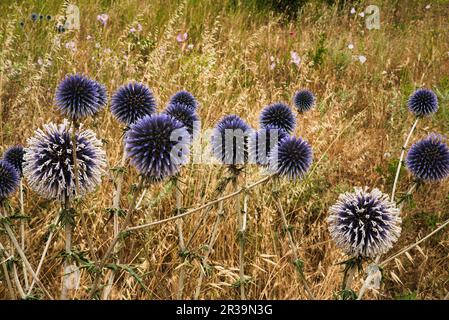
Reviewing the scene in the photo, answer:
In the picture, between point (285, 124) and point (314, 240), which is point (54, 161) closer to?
point (285, 124)

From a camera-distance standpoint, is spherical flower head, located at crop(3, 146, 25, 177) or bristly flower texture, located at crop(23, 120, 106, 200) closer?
bristly flower texture, located at crop(23, 120, 106, 200)

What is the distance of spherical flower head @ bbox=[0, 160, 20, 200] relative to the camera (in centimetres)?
151

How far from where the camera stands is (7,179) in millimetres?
1543

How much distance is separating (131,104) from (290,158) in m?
0.67

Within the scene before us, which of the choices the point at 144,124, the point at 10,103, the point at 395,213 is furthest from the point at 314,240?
the point at 10,103

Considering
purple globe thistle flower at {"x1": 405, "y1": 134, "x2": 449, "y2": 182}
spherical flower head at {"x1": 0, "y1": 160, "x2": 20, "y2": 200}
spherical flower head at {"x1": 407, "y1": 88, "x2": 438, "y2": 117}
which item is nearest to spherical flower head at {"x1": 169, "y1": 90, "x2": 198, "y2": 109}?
spherical flower head at {"x1": 0, "y1": 160, "x2": 20, "y2": 200}

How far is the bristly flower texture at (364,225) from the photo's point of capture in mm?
1536

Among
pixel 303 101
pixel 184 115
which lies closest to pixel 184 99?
pixel 184 115

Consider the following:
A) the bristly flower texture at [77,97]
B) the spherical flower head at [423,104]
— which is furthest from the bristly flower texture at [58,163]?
the spherical flower head at [423,104]

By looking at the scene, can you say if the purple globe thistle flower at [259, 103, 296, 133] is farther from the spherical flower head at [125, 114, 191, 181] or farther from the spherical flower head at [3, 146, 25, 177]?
the spherical flower head at [3, 146, 25, 177]

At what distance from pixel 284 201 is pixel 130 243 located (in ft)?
2.81

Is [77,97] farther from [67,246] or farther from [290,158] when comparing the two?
[290,158]

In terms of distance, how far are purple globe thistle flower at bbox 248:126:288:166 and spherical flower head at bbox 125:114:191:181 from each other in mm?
380

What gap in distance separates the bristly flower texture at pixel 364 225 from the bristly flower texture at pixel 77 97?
0.92 metres
